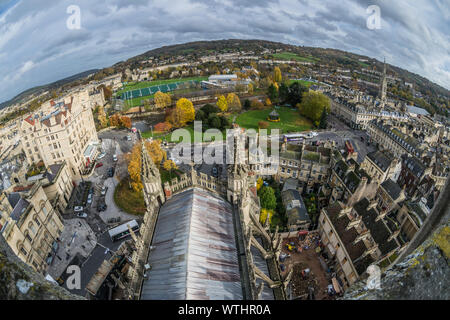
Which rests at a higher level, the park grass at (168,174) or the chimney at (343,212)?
the chimney at (343,212)

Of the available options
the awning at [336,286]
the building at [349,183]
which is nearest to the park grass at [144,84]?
the building at [349,183]

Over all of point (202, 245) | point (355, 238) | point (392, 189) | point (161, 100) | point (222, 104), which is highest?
point (161, 100)

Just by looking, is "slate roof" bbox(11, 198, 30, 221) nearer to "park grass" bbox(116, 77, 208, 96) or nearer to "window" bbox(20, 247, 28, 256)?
"window" bbox(20, 247, 28, 256)

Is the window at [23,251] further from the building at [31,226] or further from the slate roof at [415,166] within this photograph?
the slate roof at [415,166]

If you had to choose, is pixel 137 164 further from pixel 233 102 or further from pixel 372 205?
pixel 233 102

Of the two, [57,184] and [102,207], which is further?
[102,207]

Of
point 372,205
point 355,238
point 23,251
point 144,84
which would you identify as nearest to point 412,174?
point 372,205
